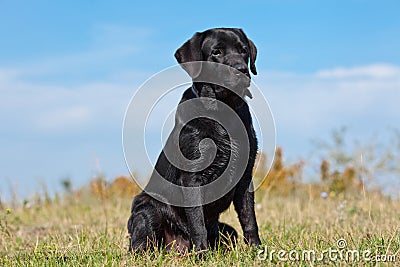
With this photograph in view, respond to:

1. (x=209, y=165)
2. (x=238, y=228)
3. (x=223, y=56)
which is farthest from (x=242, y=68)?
(x=238, y=228)

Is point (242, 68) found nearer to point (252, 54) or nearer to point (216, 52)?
point (216, 52)

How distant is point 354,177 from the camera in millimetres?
10320

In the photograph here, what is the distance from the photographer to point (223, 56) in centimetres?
455

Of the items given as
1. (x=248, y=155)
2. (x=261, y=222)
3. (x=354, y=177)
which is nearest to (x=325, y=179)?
(x=354, y=177)

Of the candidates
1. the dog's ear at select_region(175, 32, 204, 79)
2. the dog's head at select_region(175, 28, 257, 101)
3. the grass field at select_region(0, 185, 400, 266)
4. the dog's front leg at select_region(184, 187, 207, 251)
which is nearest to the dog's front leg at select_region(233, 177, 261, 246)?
the grass field at select_region(0, 185, 400, 266)

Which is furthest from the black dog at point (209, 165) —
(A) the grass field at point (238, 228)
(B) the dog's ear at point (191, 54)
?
(A) the grass field at point (238, 228)

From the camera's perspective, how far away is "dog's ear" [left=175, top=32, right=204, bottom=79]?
15.2ft

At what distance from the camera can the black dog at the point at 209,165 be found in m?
4.46

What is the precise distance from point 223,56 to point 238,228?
8.69 feet

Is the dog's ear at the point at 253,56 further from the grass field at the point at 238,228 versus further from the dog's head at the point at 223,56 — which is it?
the grass field at the point at 238,228

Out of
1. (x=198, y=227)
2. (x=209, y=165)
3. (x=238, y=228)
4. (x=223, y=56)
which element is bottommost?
(x=238, y=228)

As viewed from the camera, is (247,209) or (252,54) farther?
(252,54)

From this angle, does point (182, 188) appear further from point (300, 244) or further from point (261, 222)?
point (261, 222)

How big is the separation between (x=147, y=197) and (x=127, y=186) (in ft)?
19.5
